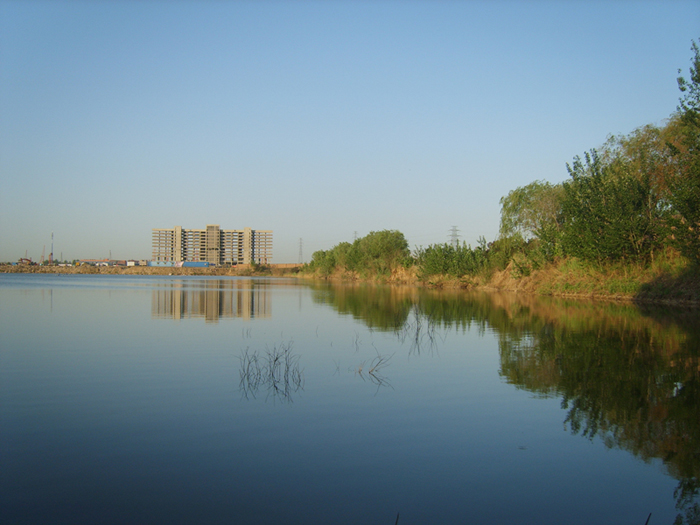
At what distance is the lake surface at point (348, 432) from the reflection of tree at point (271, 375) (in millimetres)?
44

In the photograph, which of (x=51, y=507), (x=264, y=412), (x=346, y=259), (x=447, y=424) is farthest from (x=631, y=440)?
(x=346, y=259)

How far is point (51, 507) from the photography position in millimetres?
4160

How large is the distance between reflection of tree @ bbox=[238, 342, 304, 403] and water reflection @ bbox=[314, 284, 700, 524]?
11.0ft

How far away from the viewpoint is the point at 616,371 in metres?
9.41

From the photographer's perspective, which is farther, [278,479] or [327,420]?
[327,420]

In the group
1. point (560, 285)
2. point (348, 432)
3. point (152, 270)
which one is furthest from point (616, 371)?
point (152, 270)

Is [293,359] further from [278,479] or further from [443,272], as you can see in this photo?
[443,272]

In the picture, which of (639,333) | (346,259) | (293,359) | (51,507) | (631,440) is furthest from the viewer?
(346,259)

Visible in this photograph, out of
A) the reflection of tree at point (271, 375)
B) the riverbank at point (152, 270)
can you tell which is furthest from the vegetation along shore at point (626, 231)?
the riverbank at point (152, 270)

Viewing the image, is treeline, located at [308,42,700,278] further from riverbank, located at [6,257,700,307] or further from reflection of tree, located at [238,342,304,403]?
reflection of tree, located at [238,342,304,403]

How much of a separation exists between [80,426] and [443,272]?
53474 millimetres

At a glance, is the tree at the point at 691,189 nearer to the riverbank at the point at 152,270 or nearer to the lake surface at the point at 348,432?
the lake surface at the point at 348,432

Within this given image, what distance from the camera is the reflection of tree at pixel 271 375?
812 cm

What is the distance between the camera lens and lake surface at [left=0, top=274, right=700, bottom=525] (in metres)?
4.29
